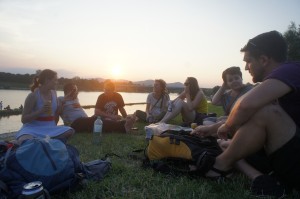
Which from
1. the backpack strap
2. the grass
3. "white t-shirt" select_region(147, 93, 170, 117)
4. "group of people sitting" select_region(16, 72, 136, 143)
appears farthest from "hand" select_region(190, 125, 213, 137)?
"white t-shirt" select_region(147, 93, 170, 117)

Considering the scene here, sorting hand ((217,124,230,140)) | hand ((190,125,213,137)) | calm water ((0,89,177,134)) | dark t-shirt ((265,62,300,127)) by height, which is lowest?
calm water ((0,89,177,134))

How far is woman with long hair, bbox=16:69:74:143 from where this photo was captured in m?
5.28

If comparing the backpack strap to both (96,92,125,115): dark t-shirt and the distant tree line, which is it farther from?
the distant tree line

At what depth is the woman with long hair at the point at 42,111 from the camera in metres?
5.28

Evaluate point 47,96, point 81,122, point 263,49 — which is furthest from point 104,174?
point 81,122

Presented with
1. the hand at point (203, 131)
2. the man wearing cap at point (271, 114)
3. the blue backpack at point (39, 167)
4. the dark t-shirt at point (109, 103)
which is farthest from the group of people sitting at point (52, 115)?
the man wearing cap at point (271, 114)

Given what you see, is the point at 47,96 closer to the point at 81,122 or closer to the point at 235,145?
the point at 81,122

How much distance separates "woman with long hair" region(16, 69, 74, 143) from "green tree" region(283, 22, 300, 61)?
30.7 meters

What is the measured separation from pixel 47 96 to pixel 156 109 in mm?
4376

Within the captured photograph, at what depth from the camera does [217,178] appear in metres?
3.30

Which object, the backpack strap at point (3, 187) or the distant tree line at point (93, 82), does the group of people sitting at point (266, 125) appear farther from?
the distant tree line at point (93, 82)

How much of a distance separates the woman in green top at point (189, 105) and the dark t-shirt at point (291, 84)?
504 cm

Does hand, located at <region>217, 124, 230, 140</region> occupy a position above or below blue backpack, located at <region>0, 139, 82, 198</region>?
above

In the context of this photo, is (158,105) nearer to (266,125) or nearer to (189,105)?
(189,105)
